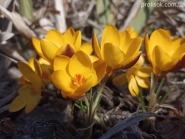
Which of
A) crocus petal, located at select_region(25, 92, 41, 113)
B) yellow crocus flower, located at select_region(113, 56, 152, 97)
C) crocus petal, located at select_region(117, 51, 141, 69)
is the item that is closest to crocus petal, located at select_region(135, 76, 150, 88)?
yellow crocus flower, located at select_region(113, 56, 152, 97)

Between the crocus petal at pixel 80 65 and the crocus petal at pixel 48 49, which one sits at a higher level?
the crocus petal at pixel 48 49

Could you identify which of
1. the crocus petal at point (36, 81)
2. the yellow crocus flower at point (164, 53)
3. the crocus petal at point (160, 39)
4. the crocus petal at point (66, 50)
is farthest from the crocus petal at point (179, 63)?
the crocus petal at point (36, 81)

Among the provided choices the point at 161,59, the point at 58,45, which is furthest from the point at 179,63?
the point at 58,45

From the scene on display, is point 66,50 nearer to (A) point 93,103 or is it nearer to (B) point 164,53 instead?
(A) point 93,103

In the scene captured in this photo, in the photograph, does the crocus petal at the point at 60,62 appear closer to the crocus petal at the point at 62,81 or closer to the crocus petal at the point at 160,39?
the crocus petal at the point at 62,81

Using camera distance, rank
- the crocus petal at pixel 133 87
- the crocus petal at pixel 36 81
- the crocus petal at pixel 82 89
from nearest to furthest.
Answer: the crocus petal at pixel 82 89 → the crocus petal at pixel 36 81 → the crocus petal at pixel 133 87

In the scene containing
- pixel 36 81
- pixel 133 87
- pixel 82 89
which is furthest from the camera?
pixel 133 87
